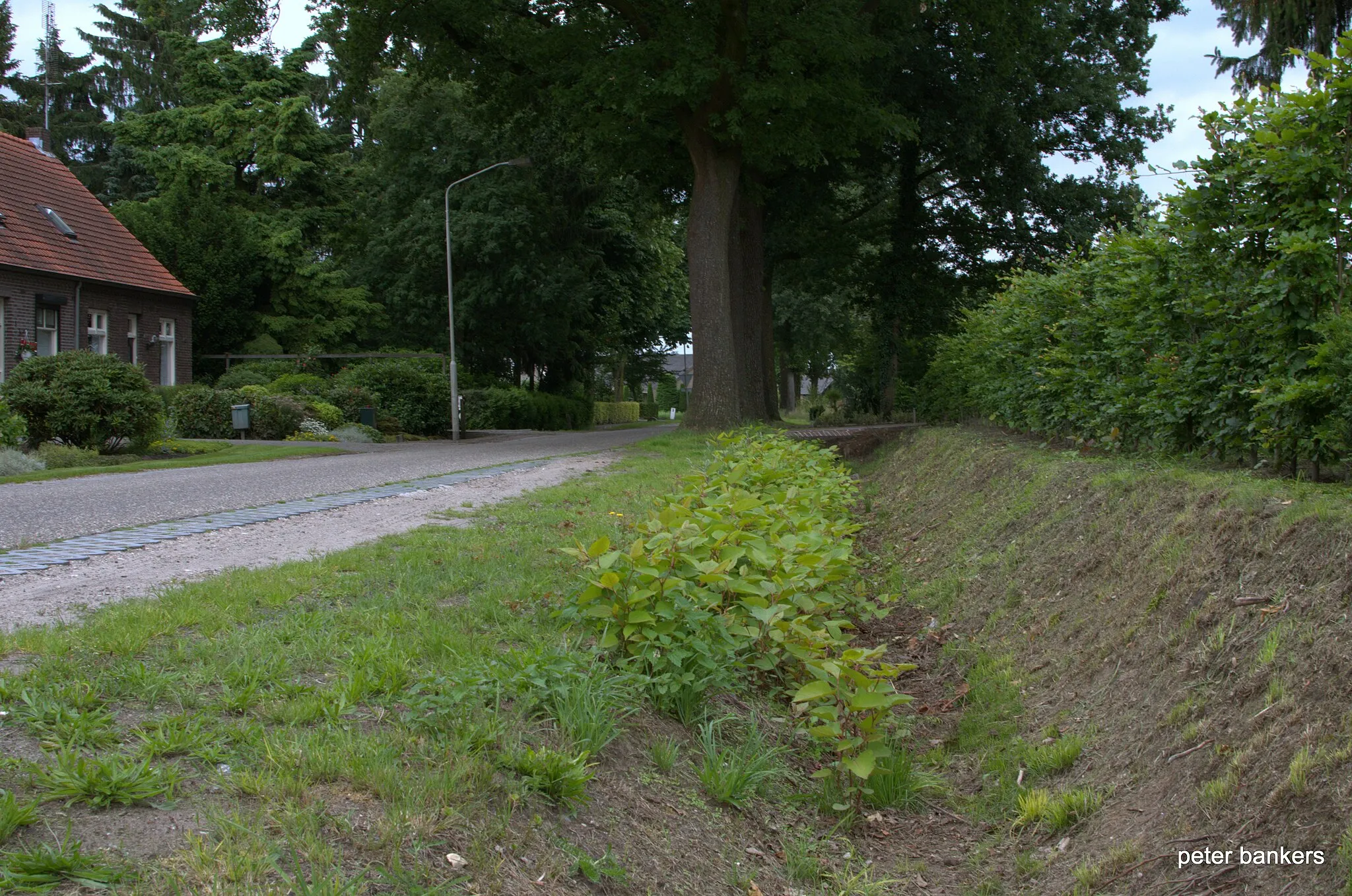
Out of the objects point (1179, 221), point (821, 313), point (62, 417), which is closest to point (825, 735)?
point (1179, 221)

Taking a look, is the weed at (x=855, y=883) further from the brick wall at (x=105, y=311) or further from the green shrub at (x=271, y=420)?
the green shrub at (x=271, y=420)

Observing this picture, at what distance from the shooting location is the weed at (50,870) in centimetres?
250

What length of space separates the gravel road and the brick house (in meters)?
12.2

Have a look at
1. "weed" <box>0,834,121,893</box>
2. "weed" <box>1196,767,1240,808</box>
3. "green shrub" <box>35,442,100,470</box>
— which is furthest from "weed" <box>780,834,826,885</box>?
"green shrub" <box>35,442,100,470</box>

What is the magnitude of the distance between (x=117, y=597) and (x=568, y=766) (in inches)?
135

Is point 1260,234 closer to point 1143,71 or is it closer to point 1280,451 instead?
point 1280,451

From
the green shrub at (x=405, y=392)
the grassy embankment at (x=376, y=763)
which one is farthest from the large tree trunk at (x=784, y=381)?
the grassy embankment at (x=376, y=763)

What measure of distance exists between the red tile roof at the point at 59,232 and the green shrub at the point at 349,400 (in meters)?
7.15

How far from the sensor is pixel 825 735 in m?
4.58

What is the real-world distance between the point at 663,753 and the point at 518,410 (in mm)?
35733

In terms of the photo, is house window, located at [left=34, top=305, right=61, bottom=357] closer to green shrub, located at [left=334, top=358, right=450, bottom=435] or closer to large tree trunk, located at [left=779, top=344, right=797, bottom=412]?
green shrub, located at [left=334, top=358, right=450, bottom=435]

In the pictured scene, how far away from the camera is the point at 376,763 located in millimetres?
3287

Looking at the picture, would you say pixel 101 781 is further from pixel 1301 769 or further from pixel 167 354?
pixel 167 354

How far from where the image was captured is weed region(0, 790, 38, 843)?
2688 millimetres
